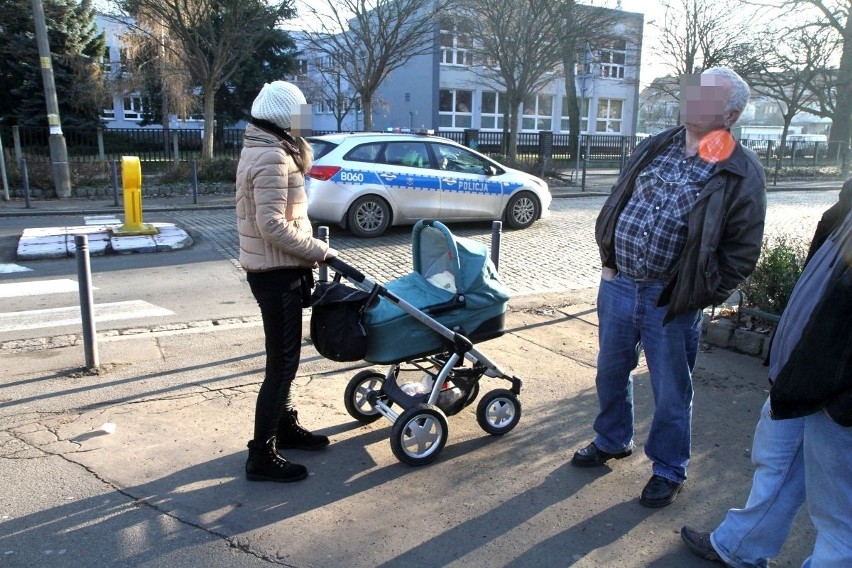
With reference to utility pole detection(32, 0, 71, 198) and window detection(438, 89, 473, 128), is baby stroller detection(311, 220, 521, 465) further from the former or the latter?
window detection(438, 89, 473, 128)

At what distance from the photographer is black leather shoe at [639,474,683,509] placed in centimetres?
352

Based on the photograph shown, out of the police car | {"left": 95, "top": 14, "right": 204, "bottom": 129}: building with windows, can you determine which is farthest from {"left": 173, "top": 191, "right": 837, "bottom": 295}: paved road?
{"left": 95, "top": 14, "right": 204, "bottom": 129}: building with windows

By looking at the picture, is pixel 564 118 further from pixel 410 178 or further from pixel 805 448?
pixel 805 448

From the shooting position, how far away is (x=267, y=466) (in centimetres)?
368

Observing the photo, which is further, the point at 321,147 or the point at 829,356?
the point at 321,147

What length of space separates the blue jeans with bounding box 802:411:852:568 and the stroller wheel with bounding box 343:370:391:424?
2.47 m

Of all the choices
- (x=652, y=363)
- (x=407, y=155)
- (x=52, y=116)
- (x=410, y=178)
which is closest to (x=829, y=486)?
(x=652, y=363)

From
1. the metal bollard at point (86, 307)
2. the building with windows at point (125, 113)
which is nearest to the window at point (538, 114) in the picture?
the building with windows at point (125, 113)

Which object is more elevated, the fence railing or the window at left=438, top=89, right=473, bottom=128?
the window at left=438, top=89, right=473, bottom=128

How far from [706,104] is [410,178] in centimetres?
855

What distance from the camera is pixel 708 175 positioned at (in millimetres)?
3197

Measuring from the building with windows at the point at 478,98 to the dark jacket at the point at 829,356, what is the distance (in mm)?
34935

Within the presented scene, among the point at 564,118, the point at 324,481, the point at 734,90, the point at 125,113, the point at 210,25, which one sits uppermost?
→ the point at 210,25

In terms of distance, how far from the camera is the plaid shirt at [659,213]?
10.6 feet
